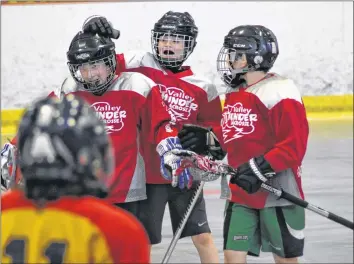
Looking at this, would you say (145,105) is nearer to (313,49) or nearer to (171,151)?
(171,151)

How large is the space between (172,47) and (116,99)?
401mm

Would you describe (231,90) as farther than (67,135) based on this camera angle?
Yes

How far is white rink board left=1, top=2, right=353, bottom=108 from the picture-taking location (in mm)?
8258

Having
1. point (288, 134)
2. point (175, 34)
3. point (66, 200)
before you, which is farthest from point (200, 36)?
point (66, 200)

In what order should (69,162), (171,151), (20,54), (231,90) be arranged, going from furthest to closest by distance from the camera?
(20,54), (231,90), (171,151), (69,162)

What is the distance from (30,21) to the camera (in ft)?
27.2

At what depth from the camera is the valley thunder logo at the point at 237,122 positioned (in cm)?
365

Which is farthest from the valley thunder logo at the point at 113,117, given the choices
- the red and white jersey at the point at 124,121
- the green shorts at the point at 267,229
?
the green shorts at the point at 267,229

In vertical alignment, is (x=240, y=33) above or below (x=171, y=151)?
above

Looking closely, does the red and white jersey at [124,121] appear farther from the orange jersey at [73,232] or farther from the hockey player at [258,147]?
the orange jersey at [73,232]

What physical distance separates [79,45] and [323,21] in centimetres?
557

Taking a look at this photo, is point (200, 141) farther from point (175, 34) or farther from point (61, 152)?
point (61, 152)

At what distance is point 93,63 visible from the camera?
362 centimetres

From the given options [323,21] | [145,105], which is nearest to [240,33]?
[145,105]
